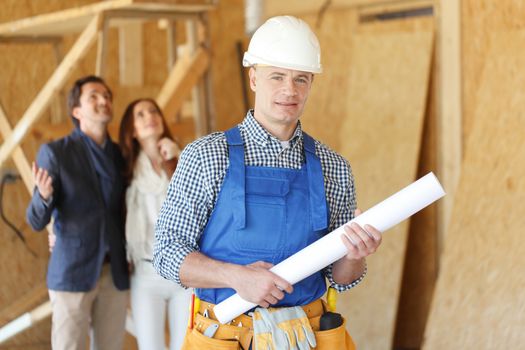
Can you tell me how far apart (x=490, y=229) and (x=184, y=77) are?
1825 mm

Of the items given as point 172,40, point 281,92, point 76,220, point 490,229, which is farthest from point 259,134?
point 172,40

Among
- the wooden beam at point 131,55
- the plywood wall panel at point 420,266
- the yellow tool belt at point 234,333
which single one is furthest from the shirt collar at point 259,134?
the wooden beam at point 131,55

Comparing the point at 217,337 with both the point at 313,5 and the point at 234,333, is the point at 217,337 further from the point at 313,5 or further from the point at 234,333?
the point at 313,5

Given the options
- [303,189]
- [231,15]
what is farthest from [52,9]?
[303,189]

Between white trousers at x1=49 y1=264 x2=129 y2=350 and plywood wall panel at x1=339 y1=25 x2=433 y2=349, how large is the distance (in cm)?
163

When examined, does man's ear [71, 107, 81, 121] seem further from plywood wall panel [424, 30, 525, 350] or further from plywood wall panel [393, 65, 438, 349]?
plywood wall panel [393, 65, 438, 349]

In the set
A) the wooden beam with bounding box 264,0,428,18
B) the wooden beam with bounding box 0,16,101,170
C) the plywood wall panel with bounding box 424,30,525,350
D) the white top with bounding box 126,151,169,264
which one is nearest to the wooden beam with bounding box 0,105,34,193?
the wooden beam with bounding box 0,16,101,170

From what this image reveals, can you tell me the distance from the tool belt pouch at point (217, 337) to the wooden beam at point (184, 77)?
2.43m

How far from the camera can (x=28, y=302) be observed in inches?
193

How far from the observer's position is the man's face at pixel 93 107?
3926 millimetres

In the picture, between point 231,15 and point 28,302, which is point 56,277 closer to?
point 28,302

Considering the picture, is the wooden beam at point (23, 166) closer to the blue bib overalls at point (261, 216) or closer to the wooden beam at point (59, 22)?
the wooden beam at point (59, 22)

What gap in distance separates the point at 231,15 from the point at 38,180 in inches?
114

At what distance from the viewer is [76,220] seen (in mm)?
3855
